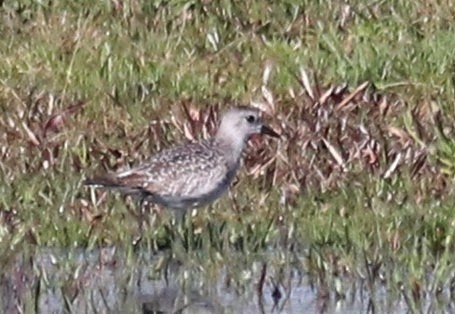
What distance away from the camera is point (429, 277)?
930 cm

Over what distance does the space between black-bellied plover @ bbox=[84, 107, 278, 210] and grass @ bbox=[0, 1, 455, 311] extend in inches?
4.7

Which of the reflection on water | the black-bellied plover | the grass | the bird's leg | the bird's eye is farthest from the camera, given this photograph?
the bird's eye

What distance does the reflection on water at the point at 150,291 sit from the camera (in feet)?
29.9

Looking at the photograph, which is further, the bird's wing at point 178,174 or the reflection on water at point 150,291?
the bird's wing at point 178,174

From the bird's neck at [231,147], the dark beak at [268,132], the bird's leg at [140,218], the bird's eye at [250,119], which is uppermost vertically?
the bird's eye at [250,119]

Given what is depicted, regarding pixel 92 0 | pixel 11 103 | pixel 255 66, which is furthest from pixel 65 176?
pixel 92 0

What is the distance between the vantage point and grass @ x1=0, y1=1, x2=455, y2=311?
988 centimetres

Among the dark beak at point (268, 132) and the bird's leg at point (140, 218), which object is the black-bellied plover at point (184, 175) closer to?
the bird's leg at point (140, 218)

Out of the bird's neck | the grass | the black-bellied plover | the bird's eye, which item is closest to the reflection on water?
the grass

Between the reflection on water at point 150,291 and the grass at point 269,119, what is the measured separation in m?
0.07

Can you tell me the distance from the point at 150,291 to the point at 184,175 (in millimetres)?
1552

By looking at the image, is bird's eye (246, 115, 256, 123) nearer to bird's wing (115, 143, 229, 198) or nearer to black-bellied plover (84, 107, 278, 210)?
black-bellied plover (84, 107, 278, 210)

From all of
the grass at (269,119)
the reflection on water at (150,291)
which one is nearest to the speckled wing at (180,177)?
the grass at (269,119)

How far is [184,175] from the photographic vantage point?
1098cm
